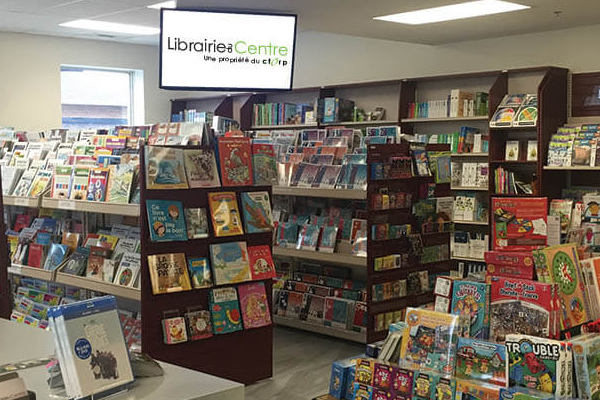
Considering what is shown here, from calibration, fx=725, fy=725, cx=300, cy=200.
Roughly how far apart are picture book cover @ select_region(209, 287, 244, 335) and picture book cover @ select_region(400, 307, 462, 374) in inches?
84.6

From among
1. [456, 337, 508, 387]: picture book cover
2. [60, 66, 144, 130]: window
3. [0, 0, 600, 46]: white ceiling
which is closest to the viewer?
[456, 337, 508, 387]: picture book cover

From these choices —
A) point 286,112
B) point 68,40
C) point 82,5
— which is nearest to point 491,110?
point 286,112

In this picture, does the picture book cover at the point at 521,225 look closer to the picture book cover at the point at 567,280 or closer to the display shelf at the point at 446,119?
the picture book cover at the point at 567,280

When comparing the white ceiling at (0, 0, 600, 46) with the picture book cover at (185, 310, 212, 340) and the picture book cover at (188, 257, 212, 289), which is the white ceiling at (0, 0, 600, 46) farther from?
the picture book cover at (185, 310, 212, 340)

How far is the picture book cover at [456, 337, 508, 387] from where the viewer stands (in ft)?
8.66

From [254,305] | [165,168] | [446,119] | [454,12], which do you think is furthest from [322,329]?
[454,12]

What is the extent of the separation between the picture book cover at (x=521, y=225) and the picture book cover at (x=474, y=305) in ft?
1.44

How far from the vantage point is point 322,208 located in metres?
6.79

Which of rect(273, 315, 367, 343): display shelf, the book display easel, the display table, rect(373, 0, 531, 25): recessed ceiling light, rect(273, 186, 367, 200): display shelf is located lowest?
rect(273, 315, 367, 343): display shelf

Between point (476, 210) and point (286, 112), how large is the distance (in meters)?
2.99

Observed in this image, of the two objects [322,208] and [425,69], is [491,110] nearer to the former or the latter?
[425,69]

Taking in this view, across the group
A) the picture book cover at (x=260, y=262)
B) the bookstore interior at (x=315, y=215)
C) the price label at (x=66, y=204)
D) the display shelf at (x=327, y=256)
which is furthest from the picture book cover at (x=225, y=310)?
the display shelf at (x=327, y=256)

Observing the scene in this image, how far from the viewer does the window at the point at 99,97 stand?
10.6 meters

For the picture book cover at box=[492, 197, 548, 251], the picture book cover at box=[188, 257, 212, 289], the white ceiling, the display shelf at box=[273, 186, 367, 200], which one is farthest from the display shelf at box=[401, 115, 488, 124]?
the picture book cover at box=[492, 197, 548, 251]
